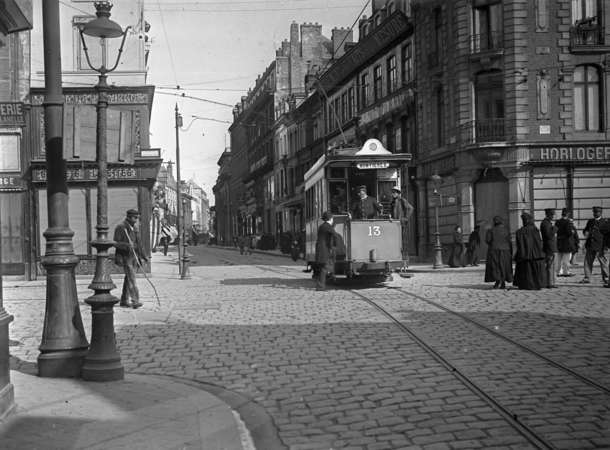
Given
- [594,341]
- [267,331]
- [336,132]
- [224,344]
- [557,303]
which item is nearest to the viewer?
[594,341]

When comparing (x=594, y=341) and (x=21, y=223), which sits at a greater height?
(x=21, y=223)

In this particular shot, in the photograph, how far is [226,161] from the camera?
4385 inches

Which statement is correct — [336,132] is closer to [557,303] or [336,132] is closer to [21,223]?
[21,223]


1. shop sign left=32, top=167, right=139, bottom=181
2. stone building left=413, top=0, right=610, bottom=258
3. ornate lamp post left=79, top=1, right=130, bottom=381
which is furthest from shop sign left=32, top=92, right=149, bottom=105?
ornate lamp post left=79, top=1, right=130, bottom=381

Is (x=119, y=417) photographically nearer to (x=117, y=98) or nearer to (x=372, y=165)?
(x=372, y=165)

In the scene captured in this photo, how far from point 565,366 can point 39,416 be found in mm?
4982

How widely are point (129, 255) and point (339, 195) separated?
5.98 metres

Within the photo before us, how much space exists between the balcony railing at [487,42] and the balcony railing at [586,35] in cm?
277

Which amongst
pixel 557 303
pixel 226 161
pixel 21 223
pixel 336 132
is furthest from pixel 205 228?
pixel 557 303

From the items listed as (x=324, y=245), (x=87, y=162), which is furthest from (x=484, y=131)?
(x=87, y=162)

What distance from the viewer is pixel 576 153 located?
27.7 metres

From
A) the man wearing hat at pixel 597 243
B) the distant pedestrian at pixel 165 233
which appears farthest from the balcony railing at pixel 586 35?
the distant pedestrian at pixel 165 233

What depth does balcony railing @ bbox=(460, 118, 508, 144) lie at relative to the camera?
28.3 metres

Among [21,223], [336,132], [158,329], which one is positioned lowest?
[158,329]
